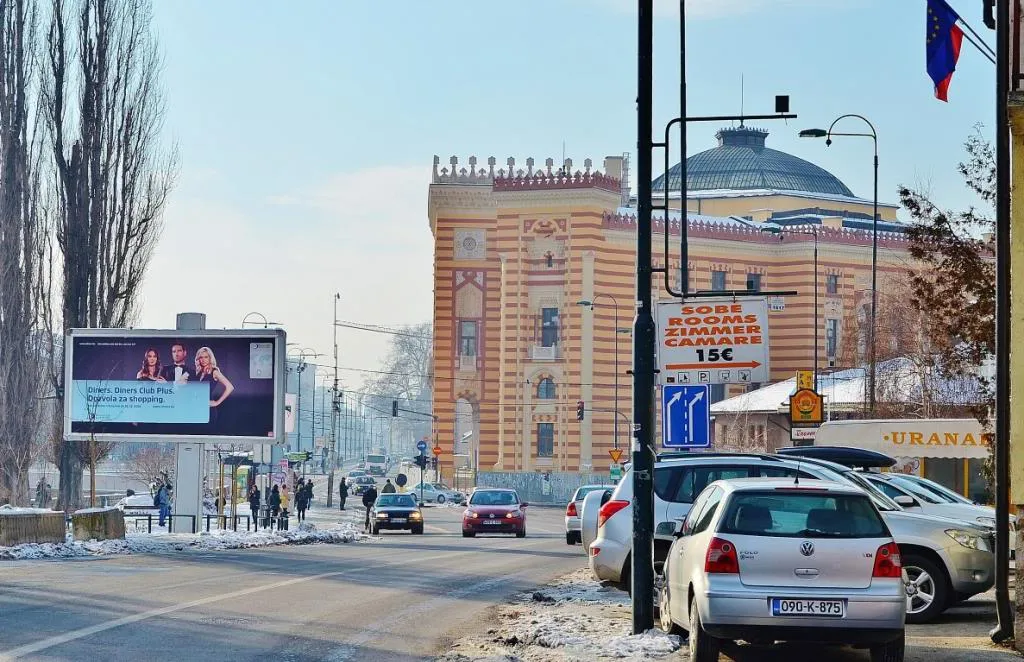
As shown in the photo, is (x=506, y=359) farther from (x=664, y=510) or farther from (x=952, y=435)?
(x=664, y=510)

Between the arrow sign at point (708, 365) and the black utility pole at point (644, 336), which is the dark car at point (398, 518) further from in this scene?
the black utility pole at point (644, 336)

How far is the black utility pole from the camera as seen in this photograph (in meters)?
14.3

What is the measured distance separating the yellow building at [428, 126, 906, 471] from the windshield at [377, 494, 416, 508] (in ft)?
80.3

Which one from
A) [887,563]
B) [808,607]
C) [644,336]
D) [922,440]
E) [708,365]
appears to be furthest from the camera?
[922,440]

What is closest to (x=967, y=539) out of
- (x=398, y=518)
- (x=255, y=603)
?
(x=255, y=603)

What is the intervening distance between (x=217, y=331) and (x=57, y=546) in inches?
505

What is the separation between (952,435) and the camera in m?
33.9

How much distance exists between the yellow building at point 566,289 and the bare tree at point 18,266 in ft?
97.5

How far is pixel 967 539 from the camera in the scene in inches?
668

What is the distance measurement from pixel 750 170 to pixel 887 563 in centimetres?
8096

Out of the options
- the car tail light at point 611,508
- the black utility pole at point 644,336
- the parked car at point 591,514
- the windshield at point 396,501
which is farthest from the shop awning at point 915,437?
the black utility pole at point 644,336

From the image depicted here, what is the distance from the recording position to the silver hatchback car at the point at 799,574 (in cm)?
1183

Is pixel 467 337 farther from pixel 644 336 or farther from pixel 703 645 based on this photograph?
pixel 703 645

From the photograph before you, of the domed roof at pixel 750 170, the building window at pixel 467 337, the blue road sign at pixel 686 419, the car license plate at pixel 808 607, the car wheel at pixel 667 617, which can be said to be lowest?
the car wheel at pixel 667 617
